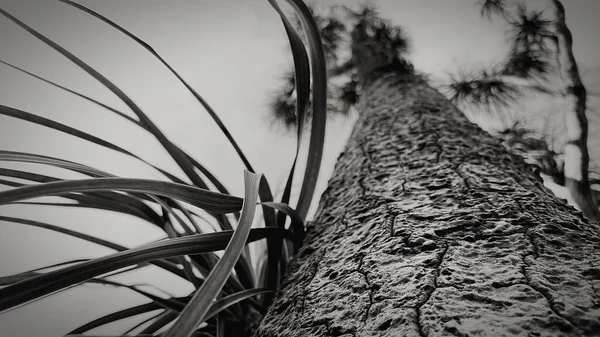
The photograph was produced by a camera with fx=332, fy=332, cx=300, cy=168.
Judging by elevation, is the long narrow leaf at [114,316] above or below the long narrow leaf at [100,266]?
below

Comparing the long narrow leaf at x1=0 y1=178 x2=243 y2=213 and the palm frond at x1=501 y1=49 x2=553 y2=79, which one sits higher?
the palm frond at x1=501 y1=49 x2=553 y2=79

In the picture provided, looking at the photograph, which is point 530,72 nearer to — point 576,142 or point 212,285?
point 576,142

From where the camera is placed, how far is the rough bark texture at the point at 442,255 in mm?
227

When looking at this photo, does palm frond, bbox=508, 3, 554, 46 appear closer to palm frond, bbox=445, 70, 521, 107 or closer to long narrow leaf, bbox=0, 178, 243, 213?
palm frond, bbox=445, 70, 521, 107

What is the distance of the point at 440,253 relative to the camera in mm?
302

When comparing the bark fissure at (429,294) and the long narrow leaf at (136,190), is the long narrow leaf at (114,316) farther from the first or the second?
the bark fissure at (429,294)

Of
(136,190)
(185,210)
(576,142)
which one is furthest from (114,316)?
(576,142)

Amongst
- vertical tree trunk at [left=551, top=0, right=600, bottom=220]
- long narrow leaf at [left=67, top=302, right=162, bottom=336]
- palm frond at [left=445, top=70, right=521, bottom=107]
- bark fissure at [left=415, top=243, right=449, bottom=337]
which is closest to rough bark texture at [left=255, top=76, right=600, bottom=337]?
bark fissure at [left=415, top=243, right=449, bottom=337]

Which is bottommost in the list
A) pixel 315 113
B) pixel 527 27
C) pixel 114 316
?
pixel 114 316

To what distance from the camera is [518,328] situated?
0.20 m

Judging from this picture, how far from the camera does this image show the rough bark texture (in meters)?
0.23

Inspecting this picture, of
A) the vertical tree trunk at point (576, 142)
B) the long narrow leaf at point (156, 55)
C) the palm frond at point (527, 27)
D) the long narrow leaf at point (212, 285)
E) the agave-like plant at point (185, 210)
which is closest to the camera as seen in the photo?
the long narrow leaf at point (212, 285)

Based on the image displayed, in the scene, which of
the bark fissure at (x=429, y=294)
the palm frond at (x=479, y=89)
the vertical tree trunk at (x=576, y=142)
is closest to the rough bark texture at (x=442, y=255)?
the bark fissure at (x=429, y=294)

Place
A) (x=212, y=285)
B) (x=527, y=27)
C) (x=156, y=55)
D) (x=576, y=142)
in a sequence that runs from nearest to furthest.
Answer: (x=212, y=285), (x=156, y=55), (x=576, y=142), (x=527, y=27)
